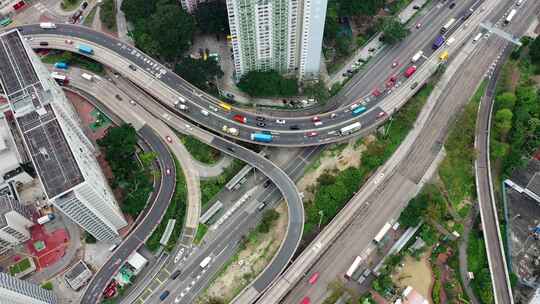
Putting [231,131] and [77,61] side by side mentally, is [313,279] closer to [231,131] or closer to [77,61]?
[231,131]

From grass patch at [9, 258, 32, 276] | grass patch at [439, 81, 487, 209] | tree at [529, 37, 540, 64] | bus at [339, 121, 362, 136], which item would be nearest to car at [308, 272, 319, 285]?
bus at [339, 121, 362, 136]

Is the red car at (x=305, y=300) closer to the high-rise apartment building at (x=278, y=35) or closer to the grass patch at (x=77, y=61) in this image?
the high-rise apartment building at (x=278, y=35)

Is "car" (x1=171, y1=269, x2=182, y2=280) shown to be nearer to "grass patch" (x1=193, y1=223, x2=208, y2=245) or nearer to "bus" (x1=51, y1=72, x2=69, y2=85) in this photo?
"grass patch" (x1=193, y1=223, x2=208, y2=245)

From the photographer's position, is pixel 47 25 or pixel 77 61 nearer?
pixel 77 61

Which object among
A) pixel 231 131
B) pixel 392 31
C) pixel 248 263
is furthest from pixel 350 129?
pixel 248 263

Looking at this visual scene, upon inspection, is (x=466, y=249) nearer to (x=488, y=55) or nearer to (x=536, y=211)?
(x=536, y=211)

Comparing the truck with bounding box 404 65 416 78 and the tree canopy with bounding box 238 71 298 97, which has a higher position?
the truck with bounding box 404 65 416 78

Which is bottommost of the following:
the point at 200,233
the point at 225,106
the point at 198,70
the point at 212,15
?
the point at 200,233
